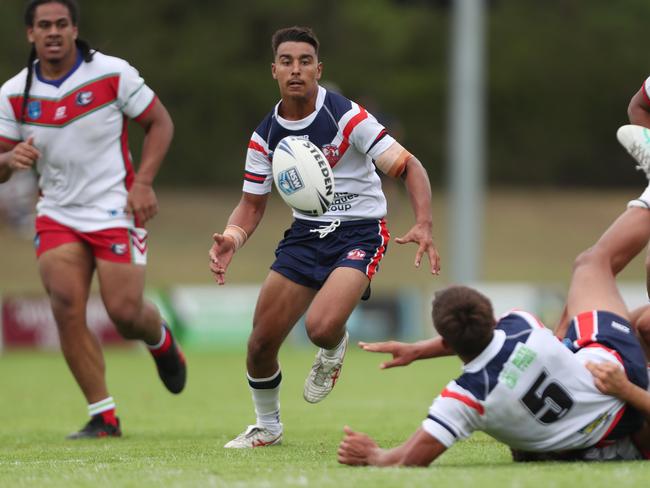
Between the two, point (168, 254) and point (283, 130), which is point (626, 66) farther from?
point (283, 130)

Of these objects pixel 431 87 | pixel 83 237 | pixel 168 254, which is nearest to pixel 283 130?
pixel 83 237

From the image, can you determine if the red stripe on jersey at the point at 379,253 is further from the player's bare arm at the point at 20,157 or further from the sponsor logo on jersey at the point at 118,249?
the player's bare arm at the point at 20,157

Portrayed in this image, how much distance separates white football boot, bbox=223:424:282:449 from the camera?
738cm

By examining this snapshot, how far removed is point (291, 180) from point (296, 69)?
634 mm

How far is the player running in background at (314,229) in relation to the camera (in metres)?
7.25

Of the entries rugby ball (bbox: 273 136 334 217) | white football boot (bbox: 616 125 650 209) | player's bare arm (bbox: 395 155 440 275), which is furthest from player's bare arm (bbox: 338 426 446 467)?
rugby ball (bbox: 273 136 334 217)

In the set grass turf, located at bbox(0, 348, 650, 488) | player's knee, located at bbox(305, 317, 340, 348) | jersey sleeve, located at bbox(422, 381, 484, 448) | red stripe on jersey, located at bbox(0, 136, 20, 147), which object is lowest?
grass turf, located at bbox(0, 348, 650, 488)

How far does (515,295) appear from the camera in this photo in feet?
58.0

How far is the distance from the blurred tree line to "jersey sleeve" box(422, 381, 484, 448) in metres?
25.3

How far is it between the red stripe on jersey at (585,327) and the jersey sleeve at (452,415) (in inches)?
30.1

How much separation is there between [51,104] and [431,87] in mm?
25594

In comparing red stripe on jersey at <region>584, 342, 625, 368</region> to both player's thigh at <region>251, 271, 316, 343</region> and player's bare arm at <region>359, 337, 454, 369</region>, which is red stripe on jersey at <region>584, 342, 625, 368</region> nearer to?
player's bare arm at <region>359, 337, 454, 369</region>

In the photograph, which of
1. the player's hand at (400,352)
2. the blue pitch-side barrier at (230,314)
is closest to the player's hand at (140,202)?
the player's hand at (400,352)

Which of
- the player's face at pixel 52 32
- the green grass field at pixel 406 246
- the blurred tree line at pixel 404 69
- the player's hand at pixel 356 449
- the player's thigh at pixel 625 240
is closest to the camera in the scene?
the player's hand at pixel 356 449
